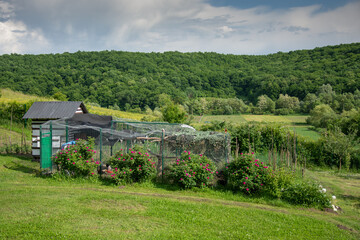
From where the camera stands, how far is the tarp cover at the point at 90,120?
12.0m

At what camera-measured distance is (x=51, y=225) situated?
552 centimetres

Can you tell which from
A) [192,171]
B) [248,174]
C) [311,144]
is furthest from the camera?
[311,144]

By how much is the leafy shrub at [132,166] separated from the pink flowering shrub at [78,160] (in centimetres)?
78

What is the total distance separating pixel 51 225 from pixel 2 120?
58.6 feet

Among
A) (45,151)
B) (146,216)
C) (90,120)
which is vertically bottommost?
(146,216)

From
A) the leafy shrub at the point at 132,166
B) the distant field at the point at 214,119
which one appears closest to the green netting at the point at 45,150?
the leafy shrub at the point at 132,166

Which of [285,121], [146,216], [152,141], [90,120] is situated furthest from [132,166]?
[285,121]

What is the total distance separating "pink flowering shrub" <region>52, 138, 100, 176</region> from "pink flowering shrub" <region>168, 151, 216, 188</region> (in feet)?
9.70

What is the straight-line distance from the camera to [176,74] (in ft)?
230

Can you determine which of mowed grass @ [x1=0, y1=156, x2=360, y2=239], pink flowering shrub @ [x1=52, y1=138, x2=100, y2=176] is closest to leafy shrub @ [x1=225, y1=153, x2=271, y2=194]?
mowed grass @ [x1=0, y1=156, x2=360, y2=239]

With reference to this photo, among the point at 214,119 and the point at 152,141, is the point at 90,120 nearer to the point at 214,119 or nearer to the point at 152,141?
the point at 152,141

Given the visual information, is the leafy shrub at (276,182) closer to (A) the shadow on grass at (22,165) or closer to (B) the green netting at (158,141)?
(B) the green netting at (158,141)

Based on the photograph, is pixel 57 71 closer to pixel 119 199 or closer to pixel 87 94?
pixel 87 94

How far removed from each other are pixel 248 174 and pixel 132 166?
390cm
